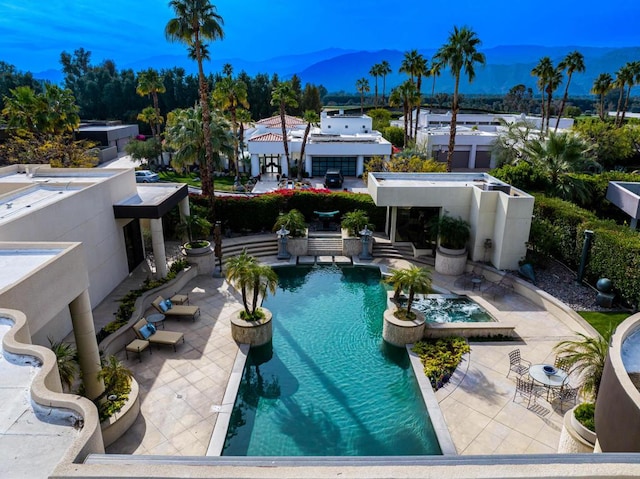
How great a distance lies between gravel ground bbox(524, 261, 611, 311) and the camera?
64.9 ft

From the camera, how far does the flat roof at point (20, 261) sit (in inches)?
409

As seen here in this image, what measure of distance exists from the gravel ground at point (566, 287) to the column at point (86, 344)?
63.2 feet

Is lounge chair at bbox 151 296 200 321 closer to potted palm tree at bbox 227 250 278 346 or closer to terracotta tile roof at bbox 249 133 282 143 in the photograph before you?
potted palm tree at bbox 227 250 278 346

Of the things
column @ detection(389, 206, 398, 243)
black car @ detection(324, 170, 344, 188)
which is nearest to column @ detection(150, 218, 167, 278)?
column @ detection(389, 206, 398, 243)

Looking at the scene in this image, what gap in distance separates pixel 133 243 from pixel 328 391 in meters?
14.6

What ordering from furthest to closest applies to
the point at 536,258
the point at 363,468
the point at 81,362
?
the point at 536,258 < the point at 81,362 < the point at 363,468

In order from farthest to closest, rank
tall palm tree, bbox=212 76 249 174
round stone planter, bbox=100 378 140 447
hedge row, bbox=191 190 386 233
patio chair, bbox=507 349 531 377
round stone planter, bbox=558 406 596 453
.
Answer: tall palm tree, bbox=212 76 249 174, hedge row, bbox=191 190 386 233, patio chair, bbox=507 349 531 377, round stone planter, bbox=100 378 140 447, round stone planter, bbox=558 406 596 453

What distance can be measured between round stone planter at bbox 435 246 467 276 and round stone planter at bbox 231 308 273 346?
38.0 ft

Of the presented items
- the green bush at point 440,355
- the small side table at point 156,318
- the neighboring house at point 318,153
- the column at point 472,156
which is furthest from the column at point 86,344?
the column at point 472,156

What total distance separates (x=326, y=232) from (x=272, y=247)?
159 inches

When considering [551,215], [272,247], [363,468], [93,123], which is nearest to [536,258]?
[551,215]

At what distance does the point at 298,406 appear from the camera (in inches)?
543

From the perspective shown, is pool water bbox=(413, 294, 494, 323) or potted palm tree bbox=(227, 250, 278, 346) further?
pool water bbox=(413, 294, 494, 323)

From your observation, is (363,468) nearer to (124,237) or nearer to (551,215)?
(124,237)
